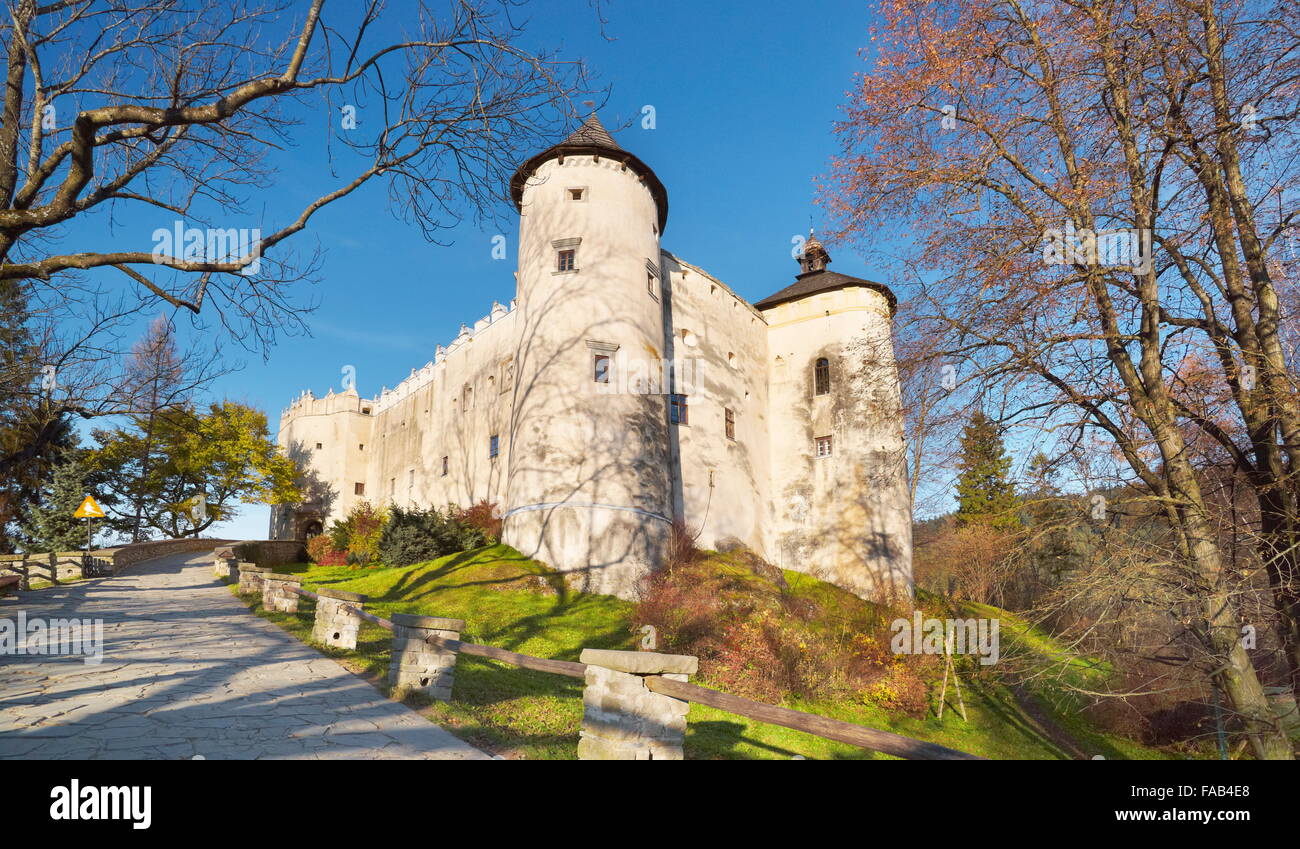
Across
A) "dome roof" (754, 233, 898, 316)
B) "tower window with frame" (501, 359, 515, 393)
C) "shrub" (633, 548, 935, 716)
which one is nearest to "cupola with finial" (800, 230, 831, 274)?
"dome roof" (754, 233, 898, 316)

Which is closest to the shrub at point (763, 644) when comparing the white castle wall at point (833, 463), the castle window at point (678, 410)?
the white castle wall at point (833, 463)

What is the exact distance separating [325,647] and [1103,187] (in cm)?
1227

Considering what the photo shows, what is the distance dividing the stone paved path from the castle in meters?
8.13

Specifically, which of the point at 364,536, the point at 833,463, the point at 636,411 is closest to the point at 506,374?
the point at 636,411

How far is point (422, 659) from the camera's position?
718cm

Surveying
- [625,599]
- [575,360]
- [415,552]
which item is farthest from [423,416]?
[625,599]

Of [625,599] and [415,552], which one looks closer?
[625,599]

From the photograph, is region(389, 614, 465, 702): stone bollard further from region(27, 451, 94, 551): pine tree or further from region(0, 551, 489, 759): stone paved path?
region(27, 451, 94, 551): pine tree

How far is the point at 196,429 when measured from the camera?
34.4 ft

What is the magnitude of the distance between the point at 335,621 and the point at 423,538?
11.7m

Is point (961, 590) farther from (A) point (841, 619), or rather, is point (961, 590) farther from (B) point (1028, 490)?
(B) point (1028, 490)

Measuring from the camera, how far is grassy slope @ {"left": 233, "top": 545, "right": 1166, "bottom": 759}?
7.06 meters

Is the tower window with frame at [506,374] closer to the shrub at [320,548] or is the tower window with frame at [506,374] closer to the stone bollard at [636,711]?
the shrub at [320,548]
